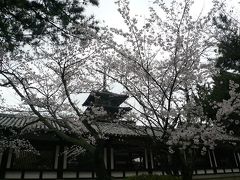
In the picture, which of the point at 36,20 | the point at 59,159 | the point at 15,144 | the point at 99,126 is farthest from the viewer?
the point at 59,159

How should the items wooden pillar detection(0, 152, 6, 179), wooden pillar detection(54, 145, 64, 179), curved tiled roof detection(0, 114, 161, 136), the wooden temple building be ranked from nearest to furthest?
1. curved tiled roof detection(0, 114, 161, 136)
2. wooden pillar detection(0, 152, 6, 179)
3. the wooden temple building
4. wooden pillar detection(54, 145, 64, 179)

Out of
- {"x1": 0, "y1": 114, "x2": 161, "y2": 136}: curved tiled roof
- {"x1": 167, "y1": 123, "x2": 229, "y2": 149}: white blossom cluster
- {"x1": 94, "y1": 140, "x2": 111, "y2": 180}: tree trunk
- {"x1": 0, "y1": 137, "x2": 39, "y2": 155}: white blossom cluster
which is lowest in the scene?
{"x1": 94, "y1": 140, "x2": 111, "y2": 180}: tree trunk

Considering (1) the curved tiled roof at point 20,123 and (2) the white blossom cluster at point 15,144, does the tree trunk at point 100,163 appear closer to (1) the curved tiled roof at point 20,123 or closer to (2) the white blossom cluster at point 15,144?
(1) the curved tiled roof at point 20,123

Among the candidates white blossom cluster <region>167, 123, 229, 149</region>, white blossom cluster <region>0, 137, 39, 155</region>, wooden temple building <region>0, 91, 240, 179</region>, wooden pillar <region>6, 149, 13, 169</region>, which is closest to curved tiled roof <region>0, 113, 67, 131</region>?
wooden temple building <region>0, 91, 240, 179</region>

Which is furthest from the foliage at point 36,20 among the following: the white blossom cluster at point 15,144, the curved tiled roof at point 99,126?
the white blossom cluster at point 15,144

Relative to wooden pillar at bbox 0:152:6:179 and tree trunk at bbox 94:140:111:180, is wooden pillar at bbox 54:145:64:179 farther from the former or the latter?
tree trunk at bbox 94:140:111:180

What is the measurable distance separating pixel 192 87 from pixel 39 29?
509 cm

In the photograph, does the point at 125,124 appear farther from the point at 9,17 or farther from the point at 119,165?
the point at 119,165

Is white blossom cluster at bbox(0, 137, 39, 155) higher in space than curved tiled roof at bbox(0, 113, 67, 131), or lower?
lower

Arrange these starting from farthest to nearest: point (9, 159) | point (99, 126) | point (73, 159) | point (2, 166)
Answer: point (73, 159)
point (99, 126)
point (9, 159)
point (2, 166)

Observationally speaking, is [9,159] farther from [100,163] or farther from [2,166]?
[100,163]

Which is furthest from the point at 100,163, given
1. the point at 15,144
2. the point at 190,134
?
the point at 15,144

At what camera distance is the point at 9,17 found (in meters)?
5.87

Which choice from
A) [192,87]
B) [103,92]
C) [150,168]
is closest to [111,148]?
[150,168]
